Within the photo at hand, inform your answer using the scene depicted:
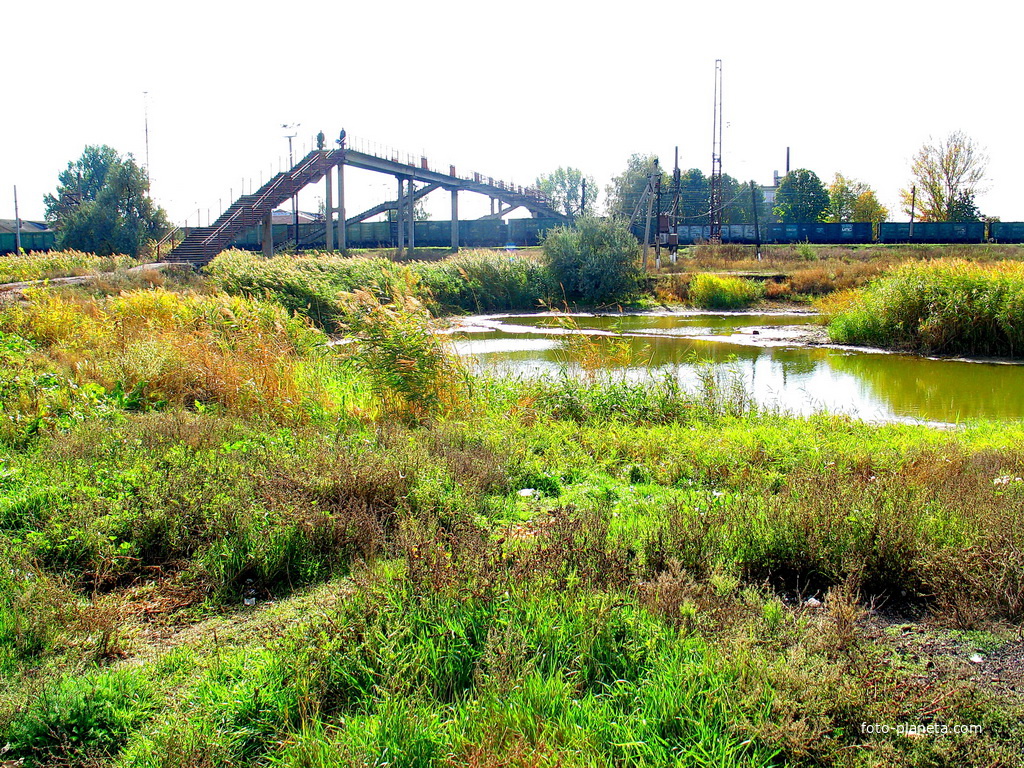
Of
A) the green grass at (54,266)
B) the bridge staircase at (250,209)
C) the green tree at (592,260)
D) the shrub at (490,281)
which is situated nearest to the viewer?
the green grass at (54,266)

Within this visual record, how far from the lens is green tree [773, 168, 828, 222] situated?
241ft

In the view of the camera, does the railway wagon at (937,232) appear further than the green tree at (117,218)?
Yes

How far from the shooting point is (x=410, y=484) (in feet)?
17.1

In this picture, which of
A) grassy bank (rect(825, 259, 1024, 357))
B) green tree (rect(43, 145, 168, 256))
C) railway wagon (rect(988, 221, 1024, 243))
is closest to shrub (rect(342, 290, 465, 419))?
grassy bank (rect(825, 259, 1024, 357))

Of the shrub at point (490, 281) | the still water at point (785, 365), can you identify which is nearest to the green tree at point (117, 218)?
the shrub at point (490, 281)

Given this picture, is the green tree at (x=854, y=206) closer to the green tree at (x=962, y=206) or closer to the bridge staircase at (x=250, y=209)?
the green tree at (x=962, y=206)

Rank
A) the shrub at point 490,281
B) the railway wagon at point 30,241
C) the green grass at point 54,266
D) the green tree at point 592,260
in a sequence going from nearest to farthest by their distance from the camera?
the green grass at point 54,266, the shrub at point 490,281, the green tree at point 592,260, the railway wagon at point 30,241

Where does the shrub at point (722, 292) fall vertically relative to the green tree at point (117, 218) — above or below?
below

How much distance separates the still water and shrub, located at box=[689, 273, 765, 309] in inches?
168

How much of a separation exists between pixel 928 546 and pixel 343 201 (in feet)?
141

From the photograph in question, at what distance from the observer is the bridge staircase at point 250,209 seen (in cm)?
3888

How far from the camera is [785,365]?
17156 mm

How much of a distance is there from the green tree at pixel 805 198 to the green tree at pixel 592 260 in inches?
1823

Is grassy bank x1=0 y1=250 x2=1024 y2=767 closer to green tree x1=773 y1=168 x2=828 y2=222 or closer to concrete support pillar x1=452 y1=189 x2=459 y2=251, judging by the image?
concrete support pillar x1=452 y1=189 x2=459 y2=251
